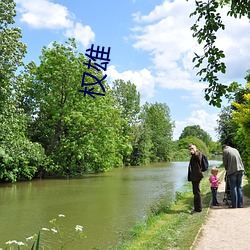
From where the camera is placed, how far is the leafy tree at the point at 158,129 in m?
70.5

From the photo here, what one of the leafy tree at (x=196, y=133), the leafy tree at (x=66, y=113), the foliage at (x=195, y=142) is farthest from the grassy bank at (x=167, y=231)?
the leafy tree at (x=196, y=133)

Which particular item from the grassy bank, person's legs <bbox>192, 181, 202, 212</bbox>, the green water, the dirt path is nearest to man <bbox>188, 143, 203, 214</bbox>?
person's legs <bbox>192, 181, 202, 212</bbox>

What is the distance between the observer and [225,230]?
731 centimetres

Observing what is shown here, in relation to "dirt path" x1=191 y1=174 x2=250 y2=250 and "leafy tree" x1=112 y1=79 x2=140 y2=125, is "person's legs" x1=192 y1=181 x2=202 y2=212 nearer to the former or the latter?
"dirt path" x1=191 y1=174 x2=250 y2=250

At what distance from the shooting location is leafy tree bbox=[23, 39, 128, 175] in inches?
1035

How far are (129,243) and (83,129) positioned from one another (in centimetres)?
Answer: 2004

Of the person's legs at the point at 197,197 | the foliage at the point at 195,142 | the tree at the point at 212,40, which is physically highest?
the foliage at the point at 195,142

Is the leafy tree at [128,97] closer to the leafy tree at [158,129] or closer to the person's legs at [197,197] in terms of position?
the leafy tree at [158,129]

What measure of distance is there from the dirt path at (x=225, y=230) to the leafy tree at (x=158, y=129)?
56852 millimetres

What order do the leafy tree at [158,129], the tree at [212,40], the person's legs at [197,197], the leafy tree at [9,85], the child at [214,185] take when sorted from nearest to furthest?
1. the tree at [212,40]
2. the person's legs at [197,197]
3. the child at [214,185]
4. the leafy tree at [9,85]
5. the leafy tree at [158,129]

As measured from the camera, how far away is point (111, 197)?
607 inches

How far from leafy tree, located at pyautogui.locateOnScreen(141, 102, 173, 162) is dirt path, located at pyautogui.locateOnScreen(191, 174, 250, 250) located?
5685cm

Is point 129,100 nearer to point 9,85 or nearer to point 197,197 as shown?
point 9,85

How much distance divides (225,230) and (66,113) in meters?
20.2
